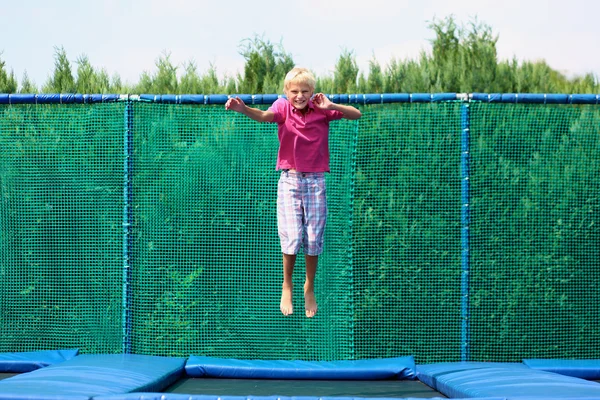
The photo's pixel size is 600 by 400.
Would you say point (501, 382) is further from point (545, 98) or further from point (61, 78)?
point (61, 78)

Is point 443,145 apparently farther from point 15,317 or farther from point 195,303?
point 15,317

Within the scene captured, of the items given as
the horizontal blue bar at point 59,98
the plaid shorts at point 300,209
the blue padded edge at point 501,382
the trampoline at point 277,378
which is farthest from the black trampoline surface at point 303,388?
the horizontal blue bar at point 59,98

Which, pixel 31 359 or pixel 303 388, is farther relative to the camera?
pixel 31 359

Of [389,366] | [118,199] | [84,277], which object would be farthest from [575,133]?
[84,277]

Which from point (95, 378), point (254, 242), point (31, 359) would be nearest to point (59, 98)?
point (254, 242)

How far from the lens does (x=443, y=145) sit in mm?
5766

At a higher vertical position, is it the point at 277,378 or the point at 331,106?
the point at 331,106

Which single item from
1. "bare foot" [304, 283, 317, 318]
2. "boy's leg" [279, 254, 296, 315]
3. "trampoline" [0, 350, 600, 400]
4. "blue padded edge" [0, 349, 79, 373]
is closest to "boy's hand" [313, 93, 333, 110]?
"boy's leg" [279, 254, 296, 315]

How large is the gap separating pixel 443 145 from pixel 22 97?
322 centimetres

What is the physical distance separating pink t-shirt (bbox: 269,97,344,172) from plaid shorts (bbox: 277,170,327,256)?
0.08 metres

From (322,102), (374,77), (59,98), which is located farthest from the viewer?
(374,77)

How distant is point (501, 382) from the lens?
4547mm

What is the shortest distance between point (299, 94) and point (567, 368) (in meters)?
3.04

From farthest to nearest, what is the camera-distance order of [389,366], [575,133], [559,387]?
[575,133], [389,366], [559,387]
